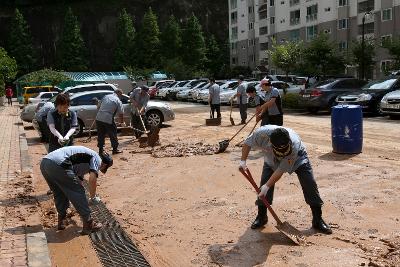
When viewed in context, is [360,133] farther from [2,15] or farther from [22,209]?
[2,15]

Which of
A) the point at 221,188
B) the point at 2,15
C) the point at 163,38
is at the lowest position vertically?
the point at 221,188

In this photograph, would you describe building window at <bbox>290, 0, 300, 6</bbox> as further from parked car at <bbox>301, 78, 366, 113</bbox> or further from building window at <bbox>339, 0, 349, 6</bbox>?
parked car at <bbox>301, 78, 366, 113</bbox>

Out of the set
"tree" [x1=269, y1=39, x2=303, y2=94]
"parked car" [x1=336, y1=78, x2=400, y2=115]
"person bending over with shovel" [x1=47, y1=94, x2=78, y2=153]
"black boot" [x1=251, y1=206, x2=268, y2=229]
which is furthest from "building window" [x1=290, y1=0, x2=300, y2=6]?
"black boot" [x1=251, y1=206, x2=268, y2=229]

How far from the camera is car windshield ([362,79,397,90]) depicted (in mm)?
19641

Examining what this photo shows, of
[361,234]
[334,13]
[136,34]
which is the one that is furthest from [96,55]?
[361,234]

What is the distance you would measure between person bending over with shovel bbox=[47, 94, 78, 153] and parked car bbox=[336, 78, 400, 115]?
13.8 meters

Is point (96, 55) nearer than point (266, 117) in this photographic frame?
No

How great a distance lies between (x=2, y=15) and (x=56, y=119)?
267ft

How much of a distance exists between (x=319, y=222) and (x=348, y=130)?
507cm

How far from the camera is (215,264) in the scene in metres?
5.03

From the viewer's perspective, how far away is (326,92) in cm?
2070

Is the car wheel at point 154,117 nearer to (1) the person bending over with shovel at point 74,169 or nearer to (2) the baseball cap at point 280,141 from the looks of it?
(1) the person bending over with shovel at point 74,169

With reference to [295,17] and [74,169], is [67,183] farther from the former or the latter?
[295,17]

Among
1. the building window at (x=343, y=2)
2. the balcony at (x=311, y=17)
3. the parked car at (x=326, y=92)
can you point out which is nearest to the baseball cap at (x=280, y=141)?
the parked car at (x=326, y=92)
